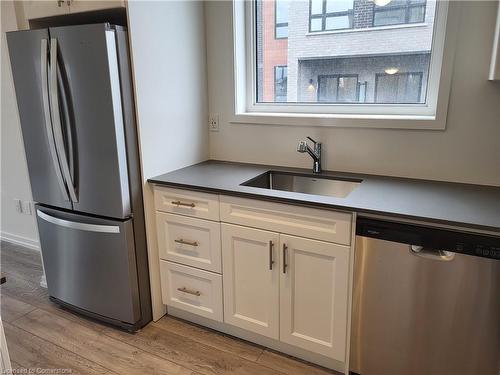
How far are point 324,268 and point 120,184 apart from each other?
1124 mm

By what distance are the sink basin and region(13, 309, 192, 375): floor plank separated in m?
1.06

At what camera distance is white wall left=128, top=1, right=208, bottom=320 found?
2014 millimetres

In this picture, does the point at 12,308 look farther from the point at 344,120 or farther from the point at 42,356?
the point at 344,120

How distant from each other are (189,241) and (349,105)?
48.8 inches

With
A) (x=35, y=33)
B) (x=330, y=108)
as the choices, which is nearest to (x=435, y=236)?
(x=330, y=108)

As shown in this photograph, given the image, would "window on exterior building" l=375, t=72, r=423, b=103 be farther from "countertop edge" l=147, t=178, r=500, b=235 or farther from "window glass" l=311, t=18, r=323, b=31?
"countertop edge" l=147, t=178, r=500, b=235

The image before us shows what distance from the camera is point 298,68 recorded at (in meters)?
2.42

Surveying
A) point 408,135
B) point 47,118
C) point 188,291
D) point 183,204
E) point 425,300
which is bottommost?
point 188,291

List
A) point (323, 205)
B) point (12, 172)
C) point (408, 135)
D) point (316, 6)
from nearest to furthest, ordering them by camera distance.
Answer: point (323, 205), point (408, 135), point (316, 6), point (12, 172)

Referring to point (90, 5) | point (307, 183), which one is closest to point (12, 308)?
point (90, 5)

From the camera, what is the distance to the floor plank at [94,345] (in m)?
1.96

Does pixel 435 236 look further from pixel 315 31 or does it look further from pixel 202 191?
pixel 315 31

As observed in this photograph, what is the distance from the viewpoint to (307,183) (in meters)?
2.28

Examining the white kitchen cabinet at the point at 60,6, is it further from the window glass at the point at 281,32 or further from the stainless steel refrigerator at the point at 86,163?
the window glass at the point at 281,32
